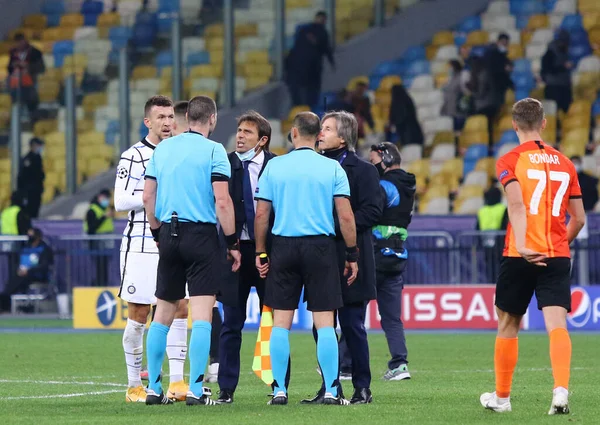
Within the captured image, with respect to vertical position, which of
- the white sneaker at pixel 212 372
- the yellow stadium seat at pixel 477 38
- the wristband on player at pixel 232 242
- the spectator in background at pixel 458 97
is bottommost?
the white sneaker at pixel 212 372

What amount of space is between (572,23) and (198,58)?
8616mm

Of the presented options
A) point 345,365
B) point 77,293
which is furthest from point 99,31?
point 345,365

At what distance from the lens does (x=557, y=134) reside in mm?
27688

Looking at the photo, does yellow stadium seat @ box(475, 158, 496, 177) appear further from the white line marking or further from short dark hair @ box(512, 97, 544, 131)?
short dark hair @ box(512, 97, 544, 131)

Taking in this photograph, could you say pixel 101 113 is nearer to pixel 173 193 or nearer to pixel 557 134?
pixel 557 134

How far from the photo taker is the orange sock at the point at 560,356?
925cm

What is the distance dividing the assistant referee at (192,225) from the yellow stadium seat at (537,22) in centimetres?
2107

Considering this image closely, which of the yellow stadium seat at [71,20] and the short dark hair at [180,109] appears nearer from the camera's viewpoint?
the short dark hair at [180,109]

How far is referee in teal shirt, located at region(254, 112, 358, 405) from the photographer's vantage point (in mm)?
9930

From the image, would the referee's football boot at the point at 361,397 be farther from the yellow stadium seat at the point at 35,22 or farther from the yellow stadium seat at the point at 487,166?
the yellow stadium seat at the point at 35,22

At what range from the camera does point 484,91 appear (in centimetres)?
2766

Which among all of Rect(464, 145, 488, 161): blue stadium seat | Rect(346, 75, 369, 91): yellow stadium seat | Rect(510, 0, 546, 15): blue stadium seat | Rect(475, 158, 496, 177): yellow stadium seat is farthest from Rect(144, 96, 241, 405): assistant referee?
Rect(510, 0, 546, 15): blue stadium seat

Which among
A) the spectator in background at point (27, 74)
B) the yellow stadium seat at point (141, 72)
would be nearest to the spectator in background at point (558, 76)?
the yellow stadium seat at point (141, 72)

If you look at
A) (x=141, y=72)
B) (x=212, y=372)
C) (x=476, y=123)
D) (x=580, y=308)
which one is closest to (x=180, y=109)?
(x=212, y=372)
